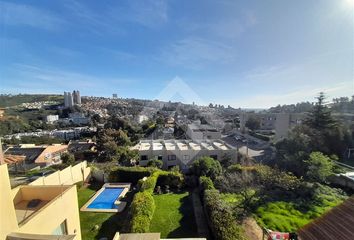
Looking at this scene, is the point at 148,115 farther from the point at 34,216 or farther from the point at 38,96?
the point at 34,216

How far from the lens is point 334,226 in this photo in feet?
16.2

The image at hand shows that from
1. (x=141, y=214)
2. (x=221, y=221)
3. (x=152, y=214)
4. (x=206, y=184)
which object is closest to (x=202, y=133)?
(x=206, y=184)

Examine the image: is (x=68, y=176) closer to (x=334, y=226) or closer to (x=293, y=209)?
(x=293, y=209)

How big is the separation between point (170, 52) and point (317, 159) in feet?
42.2

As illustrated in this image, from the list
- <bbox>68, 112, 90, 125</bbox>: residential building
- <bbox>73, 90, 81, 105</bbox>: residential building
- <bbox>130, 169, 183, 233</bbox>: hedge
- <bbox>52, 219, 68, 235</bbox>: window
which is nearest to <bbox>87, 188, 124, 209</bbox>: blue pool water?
<bbox>130, 169, 183, 233</bbox>: hedge

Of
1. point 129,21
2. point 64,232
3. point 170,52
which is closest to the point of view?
point 64,232

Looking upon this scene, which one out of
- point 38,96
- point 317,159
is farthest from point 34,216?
point 38,96

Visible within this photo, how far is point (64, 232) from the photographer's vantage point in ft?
23.4

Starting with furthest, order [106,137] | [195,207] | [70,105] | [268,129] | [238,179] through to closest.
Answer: [70,105], [268,129], [106,137], [238,179], [195,207]

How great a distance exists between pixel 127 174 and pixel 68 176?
4.34 meters

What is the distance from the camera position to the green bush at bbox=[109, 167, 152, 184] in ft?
58.3

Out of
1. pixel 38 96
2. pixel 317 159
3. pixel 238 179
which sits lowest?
pixel 238 179

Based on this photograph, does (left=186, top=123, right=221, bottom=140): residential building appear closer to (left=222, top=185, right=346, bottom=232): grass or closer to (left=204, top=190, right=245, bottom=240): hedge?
(left=222, top=185, right=346, bottom=232): grass

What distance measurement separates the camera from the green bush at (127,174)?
1778 centimetres
